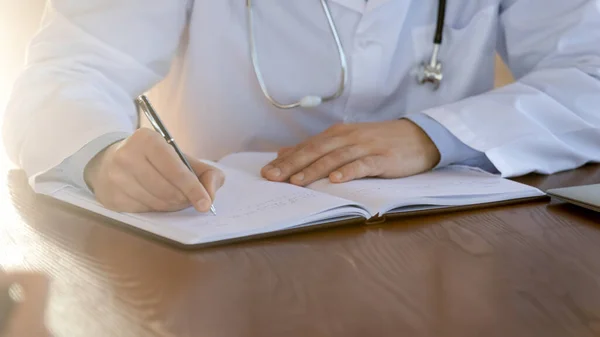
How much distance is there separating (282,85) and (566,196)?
55 cm

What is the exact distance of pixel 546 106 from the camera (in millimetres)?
925

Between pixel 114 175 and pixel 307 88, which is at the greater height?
pixel 307 88

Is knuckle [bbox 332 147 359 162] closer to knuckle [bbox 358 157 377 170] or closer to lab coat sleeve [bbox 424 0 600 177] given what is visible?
knuckle [bbox 358 157 377 170]

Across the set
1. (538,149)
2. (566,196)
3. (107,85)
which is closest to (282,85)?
(107,85)

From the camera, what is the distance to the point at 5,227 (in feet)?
2.21

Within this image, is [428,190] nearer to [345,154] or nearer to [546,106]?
[345,154]

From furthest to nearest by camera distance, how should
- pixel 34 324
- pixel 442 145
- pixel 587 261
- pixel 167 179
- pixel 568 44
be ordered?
pixel 568 44, pixel 442 145, pixel 167 179, pixel 587 261, pixel 34 324

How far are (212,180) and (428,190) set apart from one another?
231 millimetres

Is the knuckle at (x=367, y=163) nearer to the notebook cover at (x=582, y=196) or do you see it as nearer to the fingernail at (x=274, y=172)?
the fingernail at (x=274, y=172)

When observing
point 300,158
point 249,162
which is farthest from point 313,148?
point 249,162

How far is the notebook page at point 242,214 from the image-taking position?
0.58 metres

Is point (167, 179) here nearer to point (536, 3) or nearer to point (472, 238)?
point (472, 238)

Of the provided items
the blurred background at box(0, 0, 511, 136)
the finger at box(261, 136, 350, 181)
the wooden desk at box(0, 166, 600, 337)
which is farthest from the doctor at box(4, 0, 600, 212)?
the blurred background at box(0, 0, 511, 136)

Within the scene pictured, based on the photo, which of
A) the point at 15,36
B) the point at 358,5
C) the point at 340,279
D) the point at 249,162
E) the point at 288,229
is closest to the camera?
the point at 340,279
